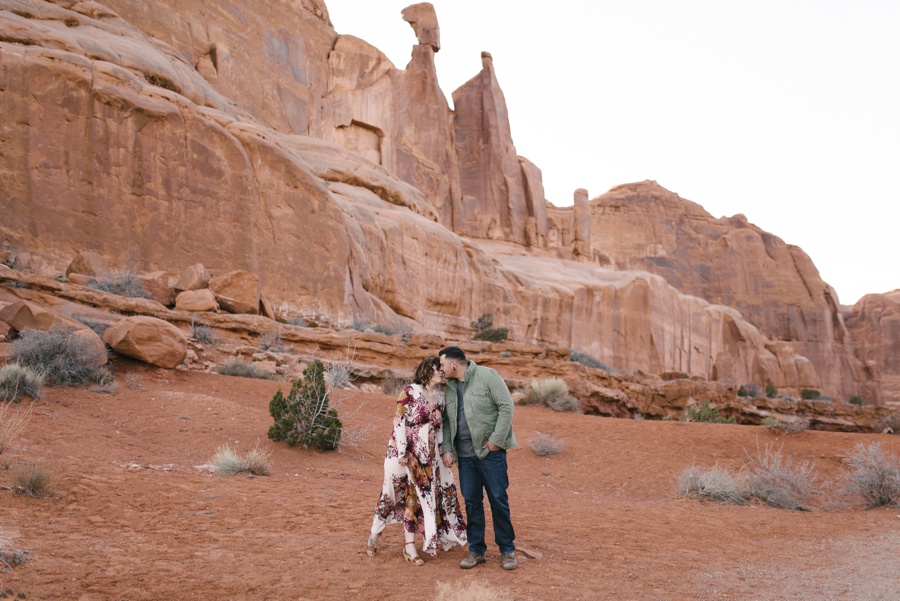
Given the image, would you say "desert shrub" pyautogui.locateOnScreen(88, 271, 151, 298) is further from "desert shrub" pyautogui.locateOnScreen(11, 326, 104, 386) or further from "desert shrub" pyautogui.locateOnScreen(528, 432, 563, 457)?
"desert shrub" pyautogui.locateOnScreen(528, 432, 563, 457)

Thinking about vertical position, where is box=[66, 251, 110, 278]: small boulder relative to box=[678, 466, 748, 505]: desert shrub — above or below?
above

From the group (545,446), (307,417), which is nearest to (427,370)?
(307,417)

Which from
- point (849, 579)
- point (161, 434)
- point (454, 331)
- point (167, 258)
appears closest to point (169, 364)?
point (161, 434)

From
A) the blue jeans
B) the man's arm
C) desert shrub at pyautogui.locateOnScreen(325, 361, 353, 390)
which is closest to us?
the man's arm

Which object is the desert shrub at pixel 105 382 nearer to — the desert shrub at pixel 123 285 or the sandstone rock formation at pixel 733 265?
the desert shrub at pixel 123 285

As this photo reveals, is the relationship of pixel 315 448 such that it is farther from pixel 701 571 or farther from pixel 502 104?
pixel 502 104

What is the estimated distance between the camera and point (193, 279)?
18.7 meters

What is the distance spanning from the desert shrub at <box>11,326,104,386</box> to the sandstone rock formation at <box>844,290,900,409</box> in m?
79.4

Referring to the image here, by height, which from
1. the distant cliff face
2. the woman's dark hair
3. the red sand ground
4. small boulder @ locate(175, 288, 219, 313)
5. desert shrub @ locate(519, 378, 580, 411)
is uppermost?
the distant cliff face

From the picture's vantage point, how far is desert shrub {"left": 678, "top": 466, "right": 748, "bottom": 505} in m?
9.38

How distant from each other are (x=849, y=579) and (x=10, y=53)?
20.8 m

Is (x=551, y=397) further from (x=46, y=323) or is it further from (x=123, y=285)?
(x=46, y=323)

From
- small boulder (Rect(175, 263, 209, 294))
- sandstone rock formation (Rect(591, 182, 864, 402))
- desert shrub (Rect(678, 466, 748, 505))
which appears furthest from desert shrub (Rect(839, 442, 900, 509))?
sandstone rock formation (Rect(591, 182, 864, 402))

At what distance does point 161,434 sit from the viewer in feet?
34.6
